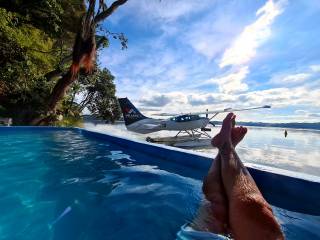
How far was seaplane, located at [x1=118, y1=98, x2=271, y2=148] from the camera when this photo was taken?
1578 centimetres

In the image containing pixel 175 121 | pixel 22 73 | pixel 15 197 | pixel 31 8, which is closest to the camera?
pixel 15 197

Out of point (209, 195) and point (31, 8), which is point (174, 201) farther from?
point (31, 8)

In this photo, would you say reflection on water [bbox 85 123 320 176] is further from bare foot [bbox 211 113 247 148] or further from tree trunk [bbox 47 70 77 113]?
tree trunk [bbox 47 70 77 113]

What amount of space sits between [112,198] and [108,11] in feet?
30.2

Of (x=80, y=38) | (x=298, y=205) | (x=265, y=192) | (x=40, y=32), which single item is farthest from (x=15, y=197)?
(x=40, y=32)

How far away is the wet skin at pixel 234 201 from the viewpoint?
127 cm

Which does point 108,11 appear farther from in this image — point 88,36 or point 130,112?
point 130,112

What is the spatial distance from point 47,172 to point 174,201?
205cm

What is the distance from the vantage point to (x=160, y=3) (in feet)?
33.0

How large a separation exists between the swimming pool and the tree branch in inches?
279

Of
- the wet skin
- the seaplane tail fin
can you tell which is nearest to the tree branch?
the wet skin

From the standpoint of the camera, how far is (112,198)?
257 centimetres

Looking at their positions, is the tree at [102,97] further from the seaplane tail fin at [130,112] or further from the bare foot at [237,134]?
the bare foot at [237,134]

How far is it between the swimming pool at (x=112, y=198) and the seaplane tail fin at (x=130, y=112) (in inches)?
561
